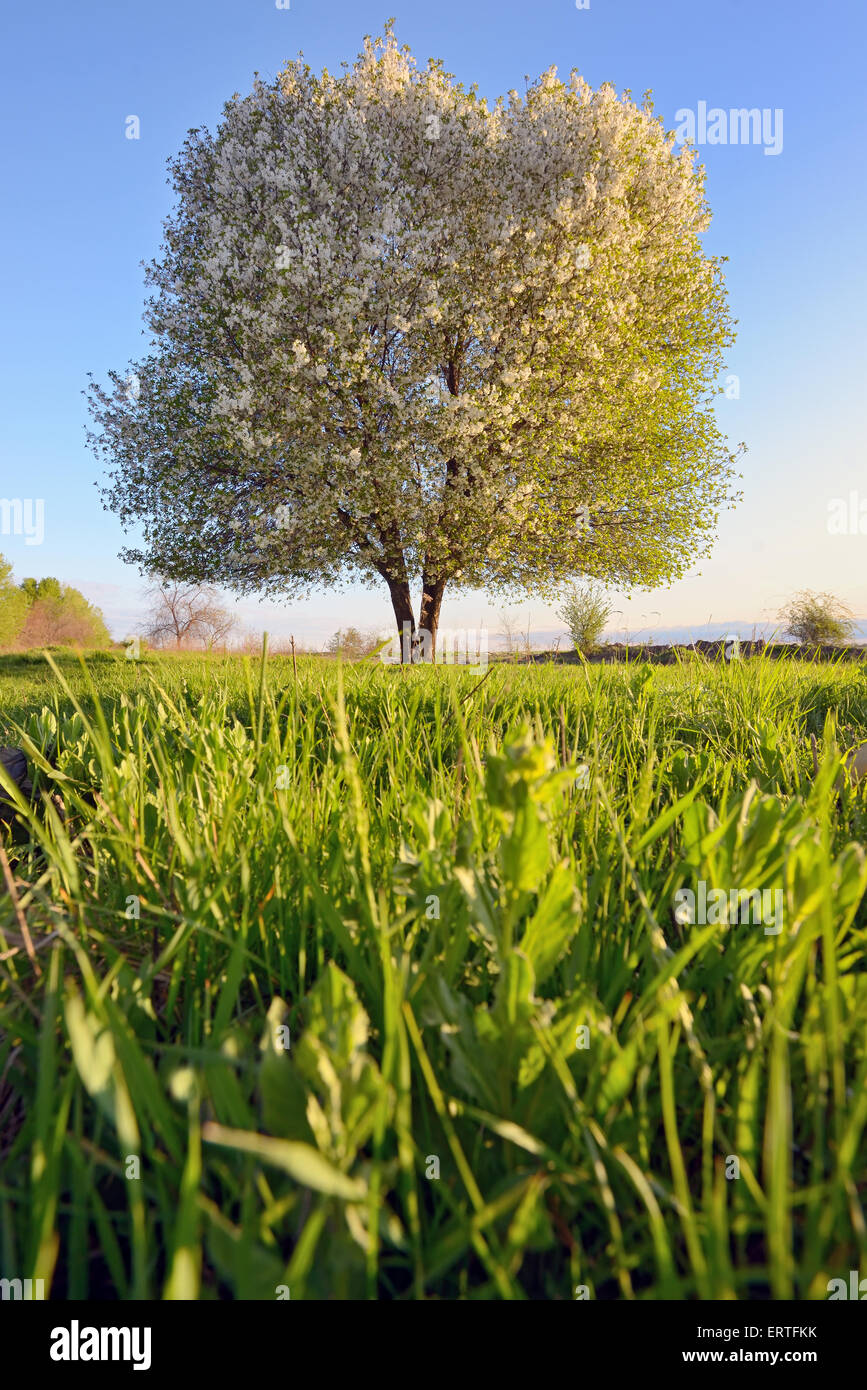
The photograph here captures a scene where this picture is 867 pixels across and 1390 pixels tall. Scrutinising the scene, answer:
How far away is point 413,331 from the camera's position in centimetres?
1535

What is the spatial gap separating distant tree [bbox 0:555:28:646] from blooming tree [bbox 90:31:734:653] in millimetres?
28624

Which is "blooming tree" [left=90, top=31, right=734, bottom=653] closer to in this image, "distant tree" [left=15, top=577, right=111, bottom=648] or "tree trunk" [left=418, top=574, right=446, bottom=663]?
"tree trunk" [left=418, top=574, right=446, bottom=663]

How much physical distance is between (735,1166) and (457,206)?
60.5 ft

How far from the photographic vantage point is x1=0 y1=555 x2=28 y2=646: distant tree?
41.0m

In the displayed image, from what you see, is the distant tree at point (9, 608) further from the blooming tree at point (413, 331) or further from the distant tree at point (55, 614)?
the blooming tree at point (413, 331)

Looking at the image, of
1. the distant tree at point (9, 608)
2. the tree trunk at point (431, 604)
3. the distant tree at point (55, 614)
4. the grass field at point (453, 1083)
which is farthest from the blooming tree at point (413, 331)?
the distant tree at point (55, 614)

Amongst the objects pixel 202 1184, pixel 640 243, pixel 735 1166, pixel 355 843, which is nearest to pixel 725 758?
pixel 355 843

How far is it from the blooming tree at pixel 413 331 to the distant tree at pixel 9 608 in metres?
28.6

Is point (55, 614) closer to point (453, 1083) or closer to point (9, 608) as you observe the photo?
point (9, 608)

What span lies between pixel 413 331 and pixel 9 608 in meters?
37.7

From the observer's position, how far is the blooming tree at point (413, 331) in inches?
557

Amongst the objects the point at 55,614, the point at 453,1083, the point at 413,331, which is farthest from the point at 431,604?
the point at 55,614

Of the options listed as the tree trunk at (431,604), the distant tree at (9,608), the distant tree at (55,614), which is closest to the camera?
the tree trunk at (431,604)

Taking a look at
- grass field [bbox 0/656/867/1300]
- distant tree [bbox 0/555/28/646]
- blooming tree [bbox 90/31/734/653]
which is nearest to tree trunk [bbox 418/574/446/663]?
blooming tree [bbox 90/31/734/653]
